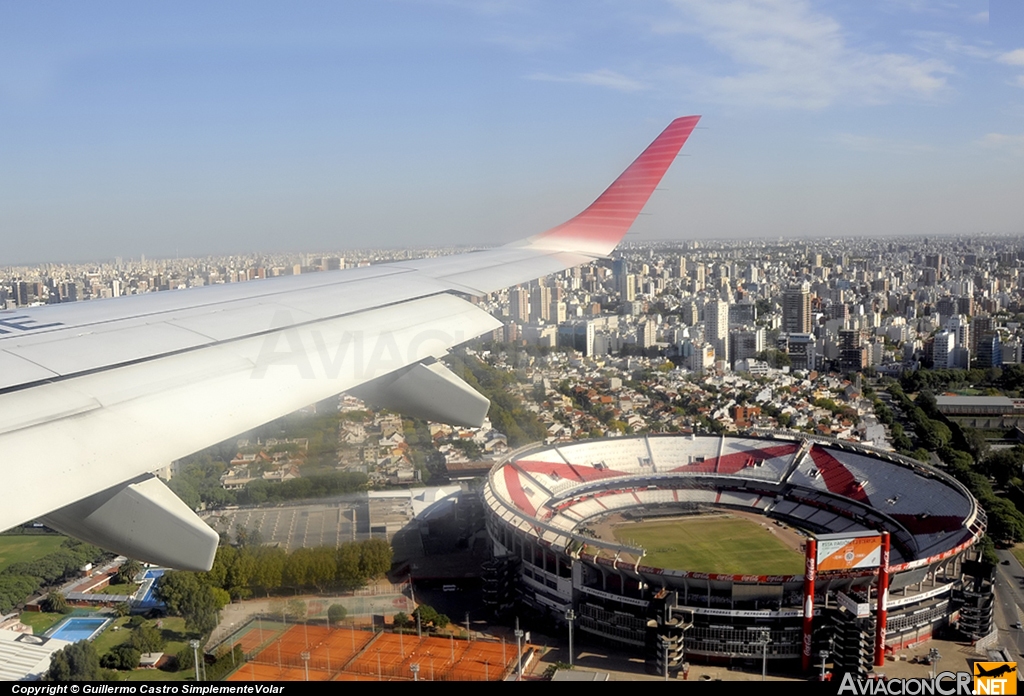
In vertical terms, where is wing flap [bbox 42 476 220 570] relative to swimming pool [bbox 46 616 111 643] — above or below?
above

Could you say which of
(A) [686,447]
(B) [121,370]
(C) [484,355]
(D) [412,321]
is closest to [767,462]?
(A) [686,447]

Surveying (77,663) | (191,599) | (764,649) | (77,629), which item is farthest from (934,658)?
(77,629)

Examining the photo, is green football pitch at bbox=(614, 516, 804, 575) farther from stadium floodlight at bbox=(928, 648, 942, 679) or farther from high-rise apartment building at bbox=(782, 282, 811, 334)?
high-rise apartment building at bbox=(782, 282, 811, 334)

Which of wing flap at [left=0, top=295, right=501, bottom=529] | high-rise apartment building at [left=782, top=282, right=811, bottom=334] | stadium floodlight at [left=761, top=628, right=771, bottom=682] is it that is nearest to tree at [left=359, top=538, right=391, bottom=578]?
stadium floodlight at [left=761, top=628, right=771, bottom=682]

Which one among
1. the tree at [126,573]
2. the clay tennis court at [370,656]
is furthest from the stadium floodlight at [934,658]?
the tree at [126,573]

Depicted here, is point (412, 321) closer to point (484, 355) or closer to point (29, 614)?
point (29, 614)

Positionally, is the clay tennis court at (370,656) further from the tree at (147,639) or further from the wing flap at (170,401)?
the wing flap at (170,401)
